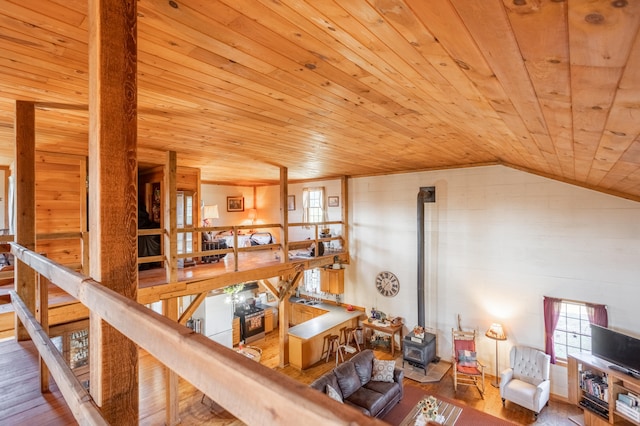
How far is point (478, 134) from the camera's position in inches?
137

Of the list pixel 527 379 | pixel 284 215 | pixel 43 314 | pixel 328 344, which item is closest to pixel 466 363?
pixel 527 379

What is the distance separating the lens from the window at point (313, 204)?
899 centimetres

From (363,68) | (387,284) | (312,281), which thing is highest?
(363,68)

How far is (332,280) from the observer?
8406 mm

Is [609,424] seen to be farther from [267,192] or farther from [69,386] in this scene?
[267,192]

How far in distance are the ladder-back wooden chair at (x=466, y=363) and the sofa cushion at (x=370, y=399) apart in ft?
5.06

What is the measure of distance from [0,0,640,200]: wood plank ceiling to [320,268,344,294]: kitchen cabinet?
5461 mm

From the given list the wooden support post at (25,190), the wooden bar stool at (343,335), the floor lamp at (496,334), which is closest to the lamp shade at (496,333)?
the floor lamp at (496,334)

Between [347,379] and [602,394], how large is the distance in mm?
3856

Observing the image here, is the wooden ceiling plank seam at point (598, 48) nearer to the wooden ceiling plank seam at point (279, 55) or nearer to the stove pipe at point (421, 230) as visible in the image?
the wooden ceiling plank seam at point (279, 55)

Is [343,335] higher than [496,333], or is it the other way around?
[496,333]

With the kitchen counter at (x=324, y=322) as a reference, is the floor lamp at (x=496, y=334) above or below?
above

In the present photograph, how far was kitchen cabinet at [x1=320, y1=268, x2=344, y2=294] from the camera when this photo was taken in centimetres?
830

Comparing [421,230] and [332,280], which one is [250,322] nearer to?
[332,280]
